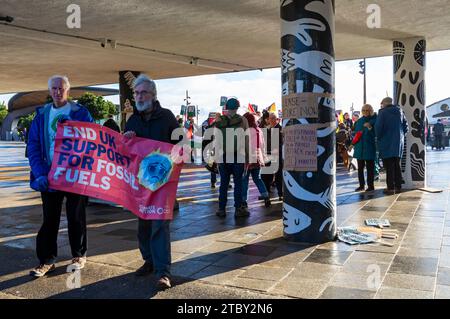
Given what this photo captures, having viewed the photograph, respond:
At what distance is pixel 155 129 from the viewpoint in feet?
13.9

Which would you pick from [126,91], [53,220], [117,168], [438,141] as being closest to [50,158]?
[53,220]

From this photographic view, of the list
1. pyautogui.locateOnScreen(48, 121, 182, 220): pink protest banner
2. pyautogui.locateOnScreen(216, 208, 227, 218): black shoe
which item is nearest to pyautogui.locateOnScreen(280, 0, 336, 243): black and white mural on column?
pyautogui.locateOnScreen(216, 208, 227, 218): black shoe

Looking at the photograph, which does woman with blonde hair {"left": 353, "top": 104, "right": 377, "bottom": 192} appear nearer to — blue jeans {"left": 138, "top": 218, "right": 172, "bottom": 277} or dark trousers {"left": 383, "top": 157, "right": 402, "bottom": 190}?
dark trousers {"left": 383, "top": 157, "right": 402, "bottom": 190}

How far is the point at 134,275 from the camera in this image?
14.8ft

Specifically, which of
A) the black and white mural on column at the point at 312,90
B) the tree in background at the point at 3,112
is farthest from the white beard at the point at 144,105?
the tree in background at the point at 3,112

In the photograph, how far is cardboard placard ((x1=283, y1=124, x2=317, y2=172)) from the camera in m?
5.50

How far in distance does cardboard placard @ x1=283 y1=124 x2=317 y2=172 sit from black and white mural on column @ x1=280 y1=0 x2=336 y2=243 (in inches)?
2.1

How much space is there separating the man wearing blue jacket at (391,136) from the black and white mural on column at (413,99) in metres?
0.72

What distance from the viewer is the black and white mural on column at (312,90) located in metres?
5.40

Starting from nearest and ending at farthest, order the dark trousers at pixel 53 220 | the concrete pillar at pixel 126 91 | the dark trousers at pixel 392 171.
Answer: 1. the dark trousers at pixel 53 220
2. the dark trousers at pixel 392 171
3. the concrete pillar at pixel 126 91

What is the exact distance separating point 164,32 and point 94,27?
1.51m

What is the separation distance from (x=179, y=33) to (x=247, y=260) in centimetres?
655

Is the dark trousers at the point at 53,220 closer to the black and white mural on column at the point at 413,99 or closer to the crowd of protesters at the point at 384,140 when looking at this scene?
the crowd of protesters at the point at 384,140

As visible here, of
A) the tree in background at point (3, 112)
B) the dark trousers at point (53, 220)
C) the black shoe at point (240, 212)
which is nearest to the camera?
the dark trousers at point (53, 220)
